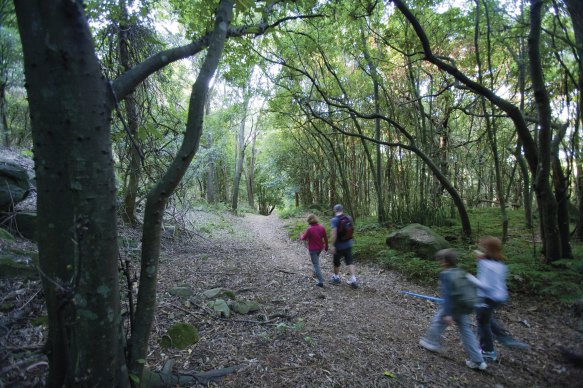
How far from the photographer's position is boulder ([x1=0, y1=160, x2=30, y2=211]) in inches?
168

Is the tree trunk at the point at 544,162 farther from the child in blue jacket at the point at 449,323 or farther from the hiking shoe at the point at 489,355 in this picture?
the child in blue jacket at the point at 449,323

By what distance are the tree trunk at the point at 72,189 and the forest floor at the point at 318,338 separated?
1.13 ft

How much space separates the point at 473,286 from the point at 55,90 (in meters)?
3.75

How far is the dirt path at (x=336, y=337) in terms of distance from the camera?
9.11 ft

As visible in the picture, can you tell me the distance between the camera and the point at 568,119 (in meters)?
5.62

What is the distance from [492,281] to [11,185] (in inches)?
253

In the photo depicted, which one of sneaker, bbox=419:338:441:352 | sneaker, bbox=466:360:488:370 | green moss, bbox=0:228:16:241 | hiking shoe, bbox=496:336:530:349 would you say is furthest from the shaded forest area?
sneaker, bbox=419:338:441:352

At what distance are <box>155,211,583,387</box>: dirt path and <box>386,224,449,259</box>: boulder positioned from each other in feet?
3.86

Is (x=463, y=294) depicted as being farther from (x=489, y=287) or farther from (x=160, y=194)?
(x=160, y=194)

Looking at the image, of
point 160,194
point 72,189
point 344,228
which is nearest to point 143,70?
point 160,194

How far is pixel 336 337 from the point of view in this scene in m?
3.36

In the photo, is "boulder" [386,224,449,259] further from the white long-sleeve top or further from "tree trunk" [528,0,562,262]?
the white long-sleeve top

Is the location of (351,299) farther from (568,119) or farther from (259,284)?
(568,119)

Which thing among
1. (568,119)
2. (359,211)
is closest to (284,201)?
(359,211)
